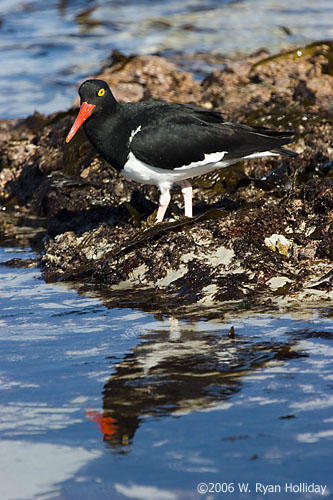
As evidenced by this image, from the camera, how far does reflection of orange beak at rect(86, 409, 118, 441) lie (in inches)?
142

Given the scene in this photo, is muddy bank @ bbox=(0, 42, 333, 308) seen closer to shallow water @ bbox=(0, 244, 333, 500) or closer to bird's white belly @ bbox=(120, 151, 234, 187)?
bird's white belly @ bbox=(120, 151, 234, 187)

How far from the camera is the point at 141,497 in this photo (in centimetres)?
308

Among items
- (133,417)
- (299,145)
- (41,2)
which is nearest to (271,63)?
(299,145)

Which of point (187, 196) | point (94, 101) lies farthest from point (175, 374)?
point (94, 101)

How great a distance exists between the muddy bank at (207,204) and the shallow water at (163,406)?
67 centimetres

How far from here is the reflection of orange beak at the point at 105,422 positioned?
3607mm

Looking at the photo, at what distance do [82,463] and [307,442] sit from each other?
3.36ft

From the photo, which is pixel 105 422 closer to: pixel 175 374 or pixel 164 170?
pixel 175 374

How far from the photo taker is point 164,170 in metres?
6.72

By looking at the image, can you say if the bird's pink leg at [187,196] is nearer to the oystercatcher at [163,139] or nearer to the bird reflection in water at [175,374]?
the oystercatcher at [163,139]

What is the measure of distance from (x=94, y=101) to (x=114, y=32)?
11.7m

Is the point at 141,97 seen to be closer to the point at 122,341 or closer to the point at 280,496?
the point at 122,341

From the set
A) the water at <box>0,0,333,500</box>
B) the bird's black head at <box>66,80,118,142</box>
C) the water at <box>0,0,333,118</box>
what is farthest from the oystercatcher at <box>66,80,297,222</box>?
the water at <box>0,0,333,118</box>

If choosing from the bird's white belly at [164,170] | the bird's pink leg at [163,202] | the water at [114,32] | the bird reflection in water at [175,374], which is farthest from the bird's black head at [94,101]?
the water at [114,32]
